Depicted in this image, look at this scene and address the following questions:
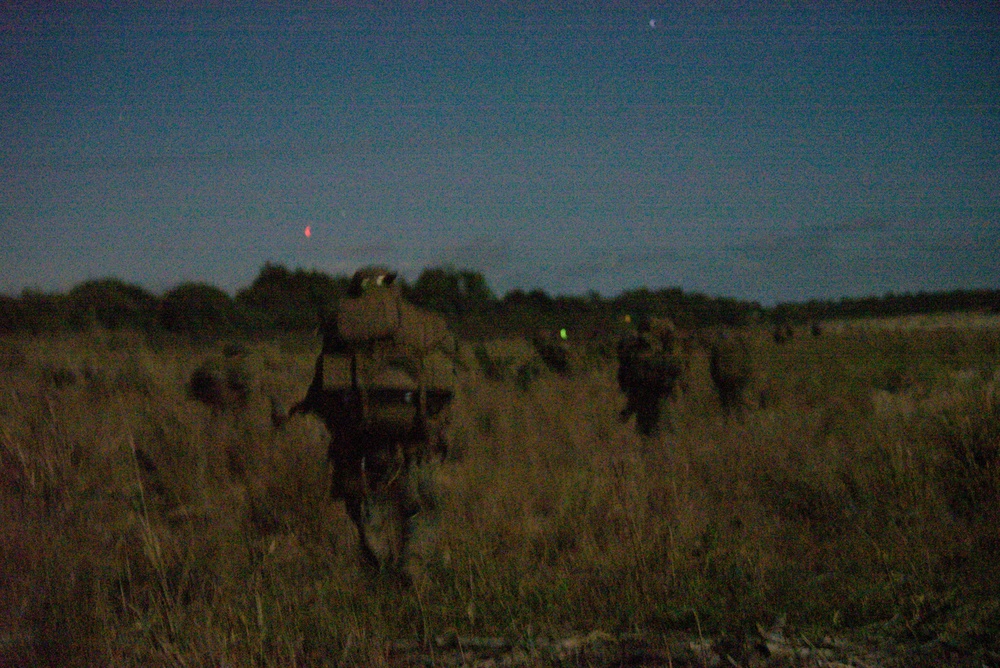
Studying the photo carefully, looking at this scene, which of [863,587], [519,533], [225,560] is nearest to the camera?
[863,587]

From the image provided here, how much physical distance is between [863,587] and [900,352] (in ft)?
91.2

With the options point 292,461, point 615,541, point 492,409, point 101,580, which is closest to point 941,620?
point 615,541

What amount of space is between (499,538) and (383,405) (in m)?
1.80

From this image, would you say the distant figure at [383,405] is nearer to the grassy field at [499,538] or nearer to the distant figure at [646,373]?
the grassy field at [499,538]

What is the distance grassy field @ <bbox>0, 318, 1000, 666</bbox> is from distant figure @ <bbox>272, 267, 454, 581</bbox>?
7.4 inches

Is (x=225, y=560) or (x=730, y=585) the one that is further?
(x=225, y=560)

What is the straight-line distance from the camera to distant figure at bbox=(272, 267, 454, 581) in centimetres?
425

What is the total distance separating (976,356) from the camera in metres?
24.1

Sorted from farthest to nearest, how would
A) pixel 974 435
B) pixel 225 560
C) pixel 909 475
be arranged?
pixel 974 435, pixel 909 475, pixel 225 560

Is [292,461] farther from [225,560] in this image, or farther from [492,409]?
[492,409]

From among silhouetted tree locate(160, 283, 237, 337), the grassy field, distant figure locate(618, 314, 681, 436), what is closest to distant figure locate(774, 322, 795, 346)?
silhouetted tree locate(160, 283, 237, 337)

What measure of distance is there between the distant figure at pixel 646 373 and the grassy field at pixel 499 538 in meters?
0.35

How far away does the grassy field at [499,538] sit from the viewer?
13.2ft

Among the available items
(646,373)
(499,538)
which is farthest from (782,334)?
(499,538)
